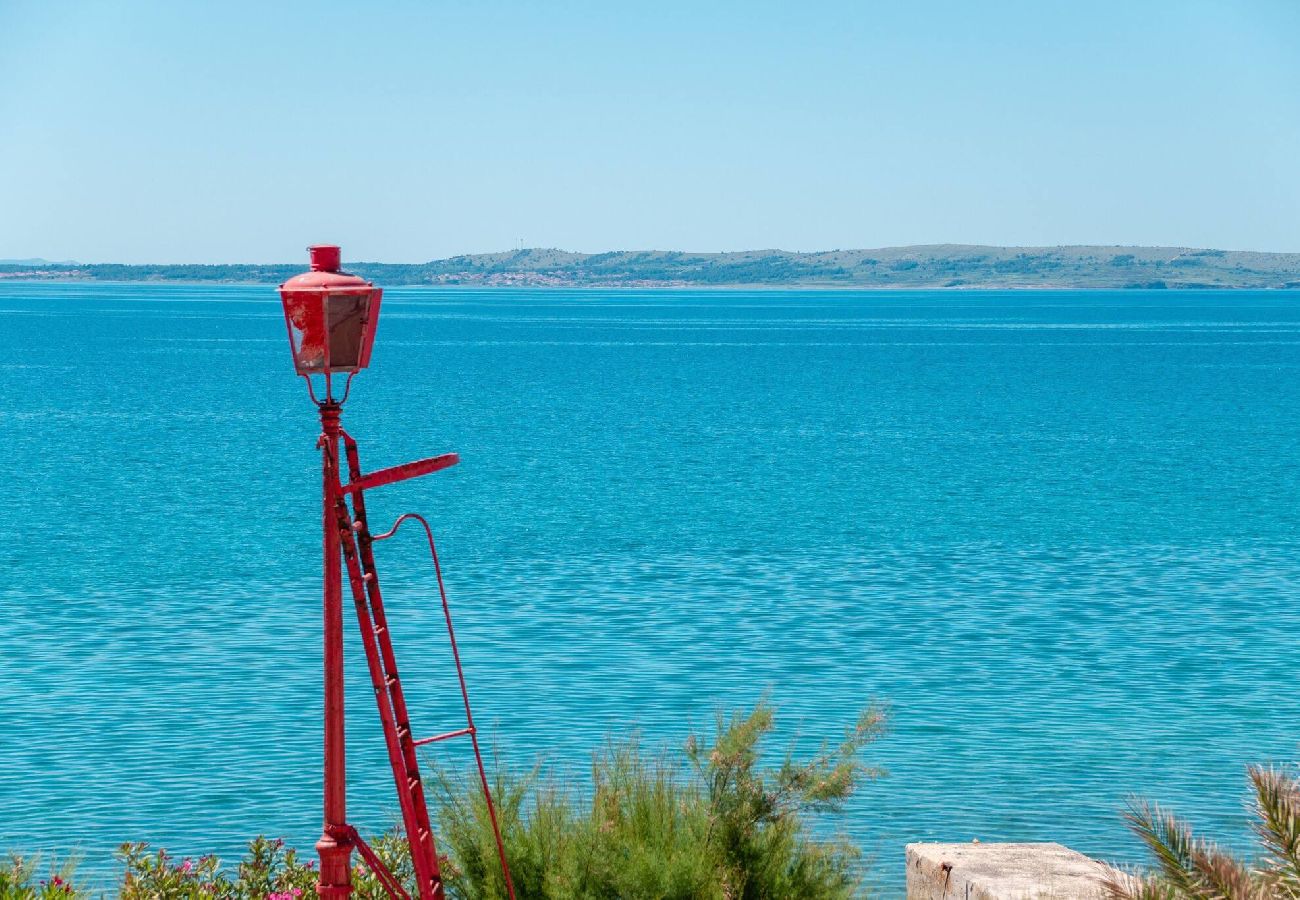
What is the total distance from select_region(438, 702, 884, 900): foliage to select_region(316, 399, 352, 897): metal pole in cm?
265

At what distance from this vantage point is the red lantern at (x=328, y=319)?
602cm

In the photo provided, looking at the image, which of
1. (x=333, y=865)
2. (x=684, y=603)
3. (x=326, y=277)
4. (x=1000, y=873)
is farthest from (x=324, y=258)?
(x=684, y=603)

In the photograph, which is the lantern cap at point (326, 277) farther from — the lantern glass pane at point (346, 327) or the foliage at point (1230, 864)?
the foliage at point (1230, 864)

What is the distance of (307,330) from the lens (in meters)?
6.06

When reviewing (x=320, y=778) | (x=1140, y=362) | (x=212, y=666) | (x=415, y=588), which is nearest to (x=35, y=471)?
(x=415, y=588)

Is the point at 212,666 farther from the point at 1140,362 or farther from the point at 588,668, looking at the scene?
the point at 1140,362

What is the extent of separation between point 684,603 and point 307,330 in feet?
64.7

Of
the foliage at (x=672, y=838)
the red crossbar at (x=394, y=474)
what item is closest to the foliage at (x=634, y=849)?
the foliage at (x=672, y=838)

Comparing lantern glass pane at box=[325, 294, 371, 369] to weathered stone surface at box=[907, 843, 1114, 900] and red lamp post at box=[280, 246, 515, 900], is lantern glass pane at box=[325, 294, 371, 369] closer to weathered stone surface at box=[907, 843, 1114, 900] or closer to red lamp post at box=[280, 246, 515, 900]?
red lamp post at box=[280, 246, 515, 900]

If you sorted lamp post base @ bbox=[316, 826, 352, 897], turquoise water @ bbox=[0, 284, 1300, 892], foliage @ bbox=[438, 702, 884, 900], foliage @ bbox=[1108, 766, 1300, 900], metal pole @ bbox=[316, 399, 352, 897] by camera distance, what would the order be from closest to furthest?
metal pole @ bbox=[316, 399, 352, 897]
lamp post base @ bbox=[316, 826, 352, 897]
foliage @ bbox=[1108, 766, 1300, 900]
foliage @ bbox=[438, 702, 884, 900]
turquoise water @ bbox=[0, 284, 1300, 892]

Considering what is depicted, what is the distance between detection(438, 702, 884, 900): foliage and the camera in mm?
8578

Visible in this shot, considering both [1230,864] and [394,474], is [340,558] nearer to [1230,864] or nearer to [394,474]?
[394,474]

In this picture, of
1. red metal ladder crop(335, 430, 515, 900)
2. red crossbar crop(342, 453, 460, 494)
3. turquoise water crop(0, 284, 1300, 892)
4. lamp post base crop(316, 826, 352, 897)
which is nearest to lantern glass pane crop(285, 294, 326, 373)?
red metal ladder crop(335, 430, 515, 900)

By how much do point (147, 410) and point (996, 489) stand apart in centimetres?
3841
